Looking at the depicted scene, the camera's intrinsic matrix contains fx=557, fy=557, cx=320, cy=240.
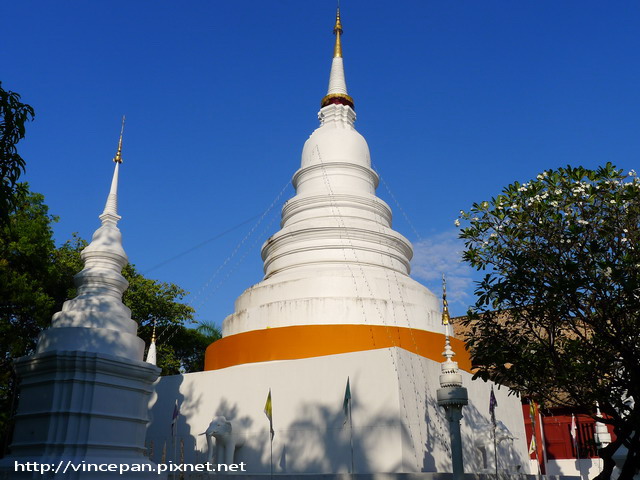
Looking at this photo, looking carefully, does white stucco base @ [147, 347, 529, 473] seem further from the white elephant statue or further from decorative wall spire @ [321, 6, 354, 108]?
decorative wall spire @ [321, 6, 354, 108]

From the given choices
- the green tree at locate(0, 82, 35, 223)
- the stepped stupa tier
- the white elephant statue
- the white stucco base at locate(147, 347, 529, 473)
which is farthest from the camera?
the stepped stupa tier

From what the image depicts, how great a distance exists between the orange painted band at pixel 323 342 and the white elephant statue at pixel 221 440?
83.6 inches

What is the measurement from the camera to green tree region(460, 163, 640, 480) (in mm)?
8266

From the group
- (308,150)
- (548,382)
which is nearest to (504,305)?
(548,382)

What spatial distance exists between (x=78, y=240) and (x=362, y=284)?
15.8 meters

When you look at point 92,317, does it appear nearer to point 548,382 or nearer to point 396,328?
point 396,328

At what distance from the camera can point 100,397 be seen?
999 centimetres

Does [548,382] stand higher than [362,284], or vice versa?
[362,284]

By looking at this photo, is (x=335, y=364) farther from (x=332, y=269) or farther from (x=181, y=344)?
(x=181, y=344)

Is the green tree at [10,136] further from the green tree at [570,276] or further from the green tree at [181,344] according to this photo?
the green tree at [181,344]

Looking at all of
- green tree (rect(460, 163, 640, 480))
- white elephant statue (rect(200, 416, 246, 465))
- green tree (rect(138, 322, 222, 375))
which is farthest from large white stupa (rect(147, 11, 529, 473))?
green tree (rect(138, 322, 222, 375))

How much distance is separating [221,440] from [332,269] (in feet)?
18.7

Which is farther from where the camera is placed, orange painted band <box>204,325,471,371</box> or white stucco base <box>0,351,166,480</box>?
orange painted band <box>204,325,471,371</box>

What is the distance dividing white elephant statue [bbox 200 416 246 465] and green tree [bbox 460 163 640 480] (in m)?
6.35
